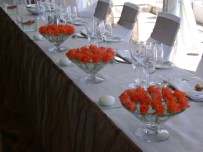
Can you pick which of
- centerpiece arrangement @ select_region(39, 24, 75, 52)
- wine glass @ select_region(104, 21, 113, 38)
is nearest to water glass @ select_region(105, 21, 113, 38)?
wine glass @ select_region(104, 21, 113, 38)

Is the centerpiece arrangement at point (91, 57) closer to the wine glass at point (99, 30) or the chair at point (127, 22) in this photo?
the wine glass at point (99, 30)

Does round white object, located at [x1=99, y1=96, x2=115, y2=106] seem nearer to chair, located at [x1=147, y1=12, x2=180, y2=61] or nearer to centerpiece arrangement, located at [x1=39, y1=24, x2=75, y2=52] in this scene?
centerpiece arrangement, located at [x1=39, y1=24, x2=75, y2=52]

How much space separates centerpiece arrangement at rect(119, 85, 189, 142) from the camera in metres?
0.96

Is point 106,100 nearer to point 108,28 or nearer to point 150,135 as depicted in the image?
point 150,135

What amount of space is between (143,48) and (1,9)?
233cm

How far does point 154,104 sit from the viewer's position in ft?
3.13

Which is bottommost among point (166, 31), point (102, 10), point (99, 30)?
point (102, 10)

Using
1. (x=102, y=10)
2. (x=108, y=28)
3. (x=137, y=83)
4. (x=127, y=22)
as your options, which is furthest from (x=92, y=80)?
(x=102, y=10)

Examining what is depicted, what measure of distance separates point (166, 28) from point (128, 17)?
574 mm

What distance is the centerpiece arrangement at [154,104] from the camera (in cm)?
96

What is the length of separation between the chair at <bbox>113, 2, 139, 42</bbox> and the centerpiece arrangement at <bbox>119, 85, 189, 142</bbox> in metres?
1.76

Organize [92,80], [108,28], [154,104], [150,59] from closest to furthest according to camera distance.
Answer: [154,104] < [150,59] < [92,80] < [108,28]

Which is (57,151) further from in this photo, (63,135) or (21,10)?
(21,10)

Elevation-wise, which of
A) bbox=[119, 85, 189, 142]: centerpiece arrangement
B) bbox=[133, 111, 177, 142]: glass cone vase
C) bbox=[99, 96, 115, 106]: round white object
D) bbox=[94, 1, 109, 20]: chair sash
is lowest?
bbox=[94, 1, 109, 20]: chair sash
